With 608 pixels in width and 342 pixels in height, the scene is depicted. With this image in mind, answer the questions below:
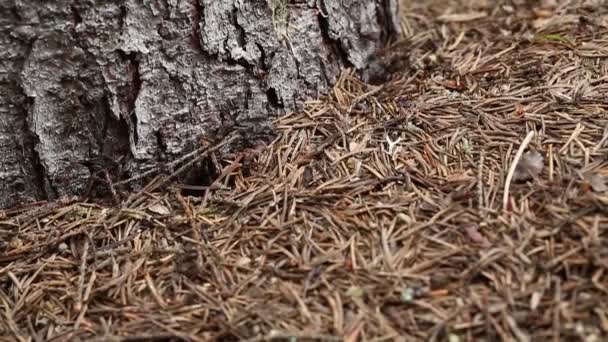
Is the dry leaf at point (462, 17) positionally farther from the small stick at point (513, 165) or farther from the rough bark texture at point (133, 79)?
the small stick at point (513, 165)

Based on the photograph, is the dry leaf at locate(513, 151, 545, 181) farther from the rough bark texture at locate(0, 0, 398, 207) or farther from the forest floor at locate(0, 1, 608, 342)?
the rough bark texture at locate(0, 0, 398, 207)

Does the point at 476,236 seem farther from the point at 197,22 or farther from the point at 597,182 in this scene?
the point at 197,22

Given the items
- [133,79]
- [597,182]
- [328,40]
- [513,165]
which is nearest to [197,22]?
[133,79]

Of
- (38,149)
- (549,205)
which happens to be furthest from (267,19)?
(549,205)

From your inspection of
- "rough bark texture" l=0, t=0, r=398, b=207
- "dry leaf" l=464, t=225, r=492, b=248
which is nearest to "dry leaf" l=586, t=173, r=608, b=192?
"dry leaf" l=464, t=225, r=492, b=248

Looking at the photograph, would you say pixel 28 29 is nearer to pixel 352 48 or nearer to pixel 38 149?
pixel 38 149

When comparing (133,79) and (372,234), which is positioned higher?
(133,79)
